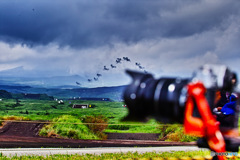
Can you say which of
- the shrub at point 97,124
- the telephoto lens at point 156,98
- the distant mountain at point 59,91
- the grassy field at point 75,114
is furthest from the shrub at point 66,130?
the telephoto lens at point 156,98

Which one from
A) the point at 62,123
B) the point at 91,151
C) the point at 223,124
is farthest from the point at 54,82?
the point at 223,124

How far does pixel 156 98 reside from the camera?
6.33ft

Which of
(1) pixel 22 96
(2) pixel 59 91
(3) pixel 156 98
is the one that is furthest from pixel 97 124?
(3) pixel 156 98

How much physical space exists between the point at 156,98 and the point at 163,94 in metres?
0.05

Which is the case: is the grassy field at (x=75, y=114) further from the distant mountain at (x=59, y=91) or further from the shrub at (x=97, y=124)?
the distant mountain at (x=59, y=91)

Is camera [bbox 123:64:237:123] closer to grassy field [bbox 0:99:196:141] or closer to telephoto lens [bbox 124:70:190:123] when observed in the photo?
telephoto lens [bbox 124:70:190:123]

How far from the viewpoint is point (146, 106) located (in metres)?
1.97

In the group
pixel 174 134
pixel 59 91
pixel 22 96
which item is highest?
pixel 59 91

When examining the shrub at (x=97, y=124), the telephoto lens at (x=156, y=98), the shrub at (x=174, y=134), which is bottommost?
the shrub at (x=174, y=134)

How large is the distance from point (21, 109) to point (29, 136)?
2571mm

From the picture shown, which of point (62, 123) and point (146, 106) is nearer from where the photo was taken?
point (146, 106)

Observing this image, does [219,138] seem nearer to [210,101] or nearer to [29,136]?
[210,101]

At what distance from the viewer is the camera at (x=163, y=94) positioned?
188 cm

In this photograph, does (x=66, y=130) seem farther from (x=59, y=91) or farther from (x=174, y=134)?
(x=174, y=134)
